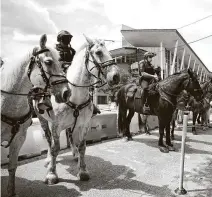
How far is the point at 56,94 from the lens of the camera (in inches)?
134

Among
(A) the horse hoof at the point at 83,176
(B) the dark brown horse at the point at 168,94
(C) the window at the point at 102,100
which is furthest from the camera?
(C) the window at the point at 102,100

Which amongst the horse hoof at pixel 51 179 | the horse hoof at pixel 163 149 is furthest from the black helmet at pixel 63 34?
the horse hoof at pixel 163 149

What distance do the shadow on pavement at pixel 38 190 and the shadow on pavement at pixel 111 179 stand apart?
30 centimetres

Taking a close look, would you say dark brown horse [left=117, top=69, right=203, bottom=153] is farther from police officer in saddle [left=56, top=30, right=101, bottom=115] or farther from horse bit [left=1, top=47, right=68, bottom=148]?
horse bit [left=1, top=47, right=68, bottom=148]

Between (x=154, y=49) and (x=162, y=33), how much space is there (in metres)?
4.50

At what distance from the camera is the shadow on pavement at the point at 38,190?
4.07 meters

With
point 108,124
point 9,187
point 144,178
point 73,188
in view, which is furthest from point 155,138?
point 9,187

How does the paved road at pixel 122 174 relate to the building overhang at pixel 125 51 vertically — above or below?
below

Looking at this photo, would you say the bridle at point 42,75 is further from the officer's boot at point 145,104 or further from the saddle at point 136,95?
the saddle at point 136,95

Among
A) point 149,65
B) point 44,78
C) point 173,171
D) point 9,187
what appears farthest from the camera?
point 149,65

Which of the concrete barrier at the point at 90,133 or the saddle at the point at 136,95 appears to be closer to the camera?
the concrete barrier at the point at 90,133

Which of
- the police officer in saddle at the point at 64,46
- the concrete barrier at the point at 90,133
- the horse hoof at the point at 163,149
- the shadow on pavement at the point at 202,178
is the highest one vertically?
the police officer in saddle at the point at 64,46

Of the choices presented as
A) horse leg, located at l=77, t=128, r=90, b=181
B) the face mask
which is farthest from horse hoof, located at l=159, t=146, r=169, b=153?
the face mask

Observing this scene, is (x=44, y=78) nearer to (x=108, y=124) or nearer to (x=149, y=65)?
(x=149, y=65)
